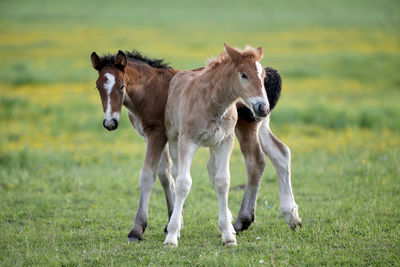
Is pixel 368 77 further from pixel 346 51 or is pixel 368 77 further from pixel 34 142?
pixel 34 142

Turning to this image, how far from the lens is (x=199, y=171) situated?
12.4 metres

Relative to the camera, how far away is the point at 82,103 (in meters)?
20.7

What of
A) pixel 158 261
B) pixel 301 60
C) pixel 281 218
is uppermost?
pixel 158 261

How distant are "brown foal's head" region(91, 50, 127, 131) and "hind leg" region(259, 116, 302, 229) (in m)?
2.30

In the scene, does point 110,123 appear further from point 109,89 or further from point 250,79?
point 250,79

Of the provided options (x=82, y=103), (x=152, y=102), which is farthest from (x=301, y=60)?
(x=152, y=102)

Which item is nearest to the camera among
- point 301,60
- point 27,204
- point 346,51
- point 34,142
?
point 27,204

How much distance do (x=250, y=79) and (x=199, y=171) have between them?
21.0 ft

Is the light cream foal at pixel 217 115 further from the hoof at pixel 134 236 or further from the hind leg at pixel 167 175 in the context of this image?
the hind leg at pixel 167 175

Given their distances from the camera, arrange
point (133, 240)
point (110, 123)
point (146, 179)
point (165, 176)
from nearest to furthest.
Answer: point (110, 123)
point (133, 240)
point (146, 179)
point (165, 176)

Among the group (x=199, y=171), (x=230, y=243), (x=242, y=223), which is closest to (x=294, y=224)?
(x=242, y=223)

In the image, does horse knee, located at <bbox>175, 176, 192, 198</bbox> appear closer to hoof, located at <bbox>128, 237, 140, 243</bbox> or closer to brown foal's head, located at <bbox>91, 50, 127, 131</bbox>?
hoof, located at <bbox>128, 237, 140, 243</bbox>

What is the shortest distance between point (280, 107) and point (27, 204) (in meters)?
12.1

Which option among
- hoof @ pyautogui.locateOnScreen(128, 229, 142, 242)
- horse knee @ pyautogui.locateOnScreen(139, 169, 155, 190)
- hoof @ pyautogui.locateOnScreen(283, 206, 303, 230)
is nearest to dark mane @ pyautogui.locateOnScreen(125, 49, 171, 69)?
horse knee @ pyautogui.locateOnScreen(139, 169, 155, 190)
